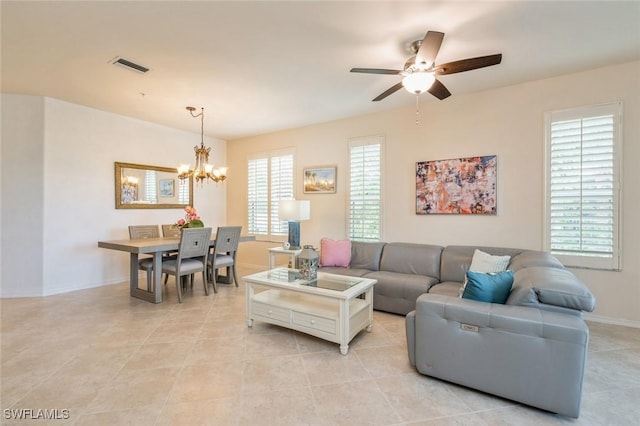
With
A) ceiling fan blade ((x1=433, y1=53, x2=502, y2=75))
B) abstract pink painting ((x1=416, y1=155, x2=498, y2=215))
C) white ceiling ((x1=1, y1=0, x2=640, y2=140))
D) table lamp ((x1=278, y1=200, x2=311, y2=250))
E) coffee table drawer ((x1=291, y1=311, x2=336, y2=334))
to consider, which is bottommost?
coffee table drawer ((x1=291, y1=311, x2=336, y2=334))

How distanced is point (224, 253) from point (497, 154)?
428 cm

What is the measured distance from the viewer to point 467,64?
2.32m

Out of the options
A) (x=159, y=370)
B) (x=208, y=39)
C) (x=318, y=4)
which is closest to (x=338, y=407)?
(x=159, y=370)

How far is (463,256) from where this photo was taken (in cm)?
362

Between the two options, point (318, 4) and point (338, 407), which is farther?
point (318, 4)

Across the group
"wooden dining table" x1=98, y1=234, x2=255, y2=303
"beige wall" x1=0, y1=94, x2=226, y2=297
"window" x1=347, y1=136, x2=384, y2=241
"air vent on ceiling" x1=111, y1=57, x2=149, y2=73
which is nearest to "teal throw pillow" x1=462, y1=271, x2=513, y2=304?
"window" x1=347, y1=136, x2=384, y2=241

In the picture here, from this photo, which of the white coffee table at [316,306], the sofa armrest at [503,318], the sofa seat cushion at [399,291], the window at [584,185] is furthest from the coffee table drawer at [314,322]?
the window at [584,185]

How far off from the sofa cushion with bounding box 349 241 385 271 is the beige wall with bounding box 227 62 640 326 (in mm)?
408

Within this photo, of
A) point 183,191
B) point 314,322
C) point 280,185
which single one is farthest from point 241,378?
point 183,191

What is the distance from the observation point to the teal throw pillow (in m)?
2.06

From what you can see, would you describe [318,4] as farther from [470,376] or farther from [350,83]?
[470,376]

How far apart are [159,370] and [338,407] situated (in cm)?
147

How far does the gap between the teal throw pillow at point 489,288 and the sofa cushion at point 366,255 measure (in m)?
2.05

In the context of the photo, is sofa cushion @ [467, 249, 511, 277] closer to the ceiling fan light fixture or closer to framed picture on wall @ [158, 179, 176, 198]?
the ceiling fan light fixture
